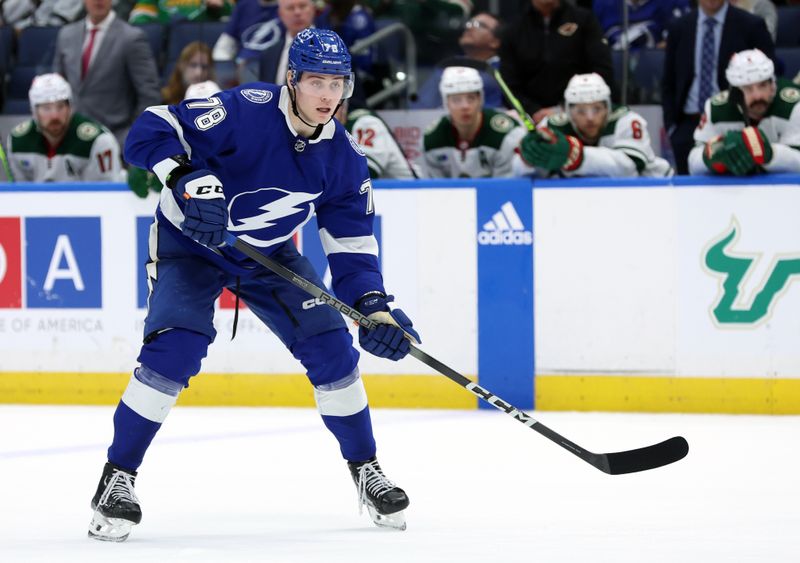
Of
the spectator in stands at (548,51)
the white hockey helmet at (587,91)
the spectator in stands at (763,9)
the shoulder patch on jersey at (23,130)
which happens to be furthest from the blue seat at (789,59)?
the shoulder patch on jersey at (23,130)

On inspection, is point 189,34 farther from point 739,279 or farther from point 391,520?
point 391,520

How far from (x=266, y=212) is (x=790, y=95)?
9.23 feet

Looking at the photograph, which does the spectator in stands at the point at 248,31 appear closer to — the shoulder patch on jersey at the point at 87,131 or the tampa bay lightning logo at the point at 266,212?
the shoulder patch on jersey at the point at 87,131

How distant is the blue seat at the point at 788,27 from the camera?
22.5 ft

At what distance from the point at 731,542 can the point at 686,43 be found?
3490 mm

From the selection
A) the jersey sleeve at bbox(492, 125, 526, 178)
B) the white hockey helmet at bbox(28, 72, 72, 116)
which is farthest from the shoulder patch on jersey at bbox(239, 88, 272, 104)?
→ the white hockey helmet at bbox(28, 72, 72, 116)

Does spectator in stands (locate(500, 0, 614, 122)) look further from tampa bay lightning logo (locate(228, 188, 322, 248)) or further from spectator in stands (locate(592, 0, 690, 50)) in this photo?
tampa bay lightning logo (locate(228, 188, 322, 248))

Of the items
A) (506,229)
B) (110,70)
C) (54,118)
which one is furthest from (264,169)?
(110,70)

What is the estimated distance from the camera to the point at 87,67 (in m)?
6.92

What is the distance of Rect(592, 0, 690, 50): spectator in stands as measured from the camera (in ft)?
22.8

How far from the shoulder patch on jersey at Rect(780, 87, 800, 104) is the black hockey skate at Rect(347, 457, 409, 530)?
2712 mm

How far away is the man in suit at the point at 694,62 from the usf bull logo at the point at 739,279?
42.8 inches

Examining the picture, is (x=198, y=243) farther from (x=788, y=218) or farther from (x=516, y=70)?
(x=516, y=70)

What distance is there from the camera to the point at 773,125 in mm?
5531
